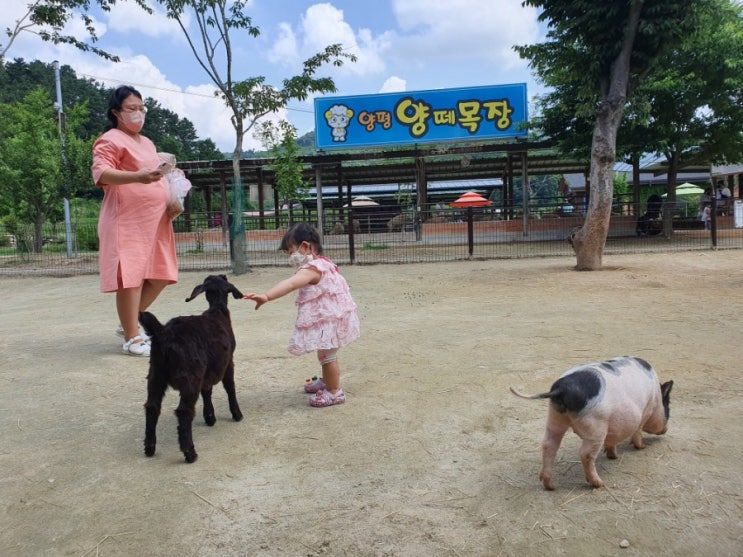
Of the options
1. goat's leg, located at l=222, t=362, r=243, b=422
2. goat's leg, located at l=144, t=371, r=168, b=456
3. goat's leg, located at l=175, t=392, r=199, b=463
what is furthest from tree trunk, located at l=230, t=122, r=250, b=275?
goat's leg, located at l=175, t=392, r=199, b=463

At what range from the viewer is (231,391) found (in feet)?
11.2

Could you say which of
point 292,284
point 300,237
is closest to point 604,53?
point 300,237

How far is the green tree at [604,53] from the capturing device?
953cm

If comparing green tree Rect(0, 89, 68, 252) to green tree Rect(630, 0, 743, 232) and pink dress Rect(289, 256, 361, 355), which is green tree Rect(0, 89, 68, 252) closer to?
pink dress Rect(289, 256, 361, 355)

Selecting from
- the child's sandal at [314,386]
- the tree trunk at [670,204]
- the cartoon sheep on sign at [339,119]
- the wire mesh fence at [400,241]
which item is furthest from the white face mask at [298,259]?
the cartoon sheep on sign at [339,119]

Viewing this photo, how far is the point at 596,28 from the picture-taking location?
9828 millimetres

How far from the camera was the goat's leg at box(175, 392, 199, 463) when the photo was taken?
2805 mm

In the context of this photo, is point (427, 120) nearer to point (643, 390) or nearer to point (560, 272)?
point (560, 272)

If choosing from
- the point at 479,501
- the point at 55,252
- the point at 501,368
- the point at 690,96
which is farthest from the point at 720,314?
the point at 55,252

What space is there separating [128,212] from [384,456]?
9.87ft

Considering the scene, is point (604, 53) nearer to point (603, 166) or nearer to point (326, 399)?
point (603, 166)

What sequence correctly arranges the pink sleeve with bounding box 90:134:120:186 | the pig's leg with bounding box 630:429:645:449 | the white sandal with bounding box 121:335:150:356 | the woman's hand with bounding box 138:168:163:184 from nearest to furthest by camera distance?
1. the pig's leg with bounding box 630:429:645:449
2. the woman's hand with bounding box 138:168:163:184
3. the pink sleeve with bounding box 90:134:120:186
4. the white sandal with bounding box 121:335:150:356

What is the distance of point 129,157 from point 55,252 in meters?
14.0

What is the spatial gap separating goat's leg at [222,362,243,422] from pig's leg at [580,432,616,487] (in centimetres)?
194
